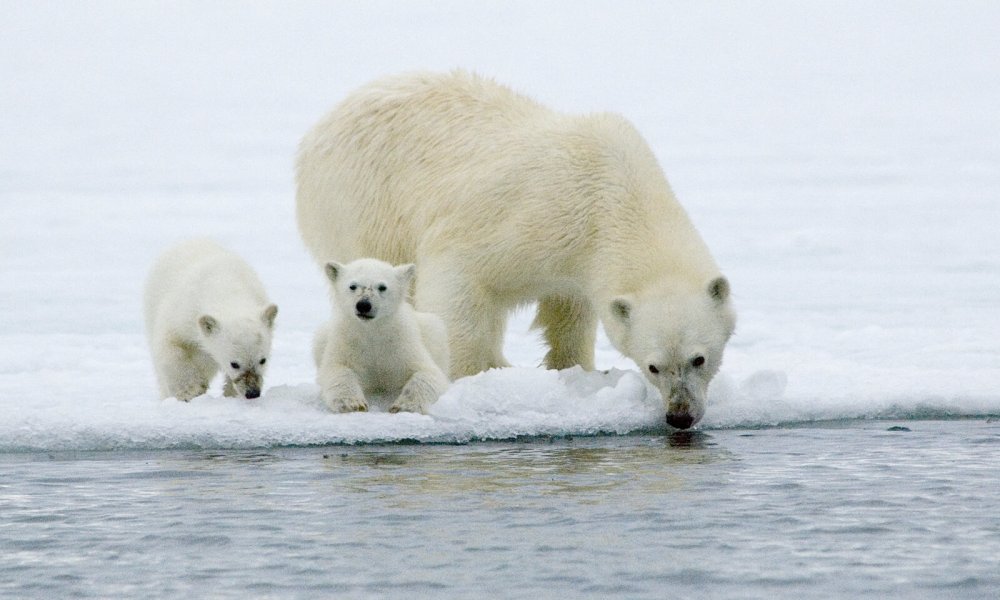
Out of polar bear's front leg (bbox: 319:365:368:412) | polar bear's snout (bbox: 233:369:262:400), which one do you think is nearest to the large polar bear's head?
polar bear's front leg (bbox: 319:365:368:412)

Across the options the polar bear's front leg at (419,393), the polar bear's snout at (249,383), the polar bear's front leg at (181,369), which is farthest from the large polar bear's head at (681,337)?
the polar bear's front leg at (181,369)

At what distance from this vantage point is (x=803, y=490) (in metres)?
4.68

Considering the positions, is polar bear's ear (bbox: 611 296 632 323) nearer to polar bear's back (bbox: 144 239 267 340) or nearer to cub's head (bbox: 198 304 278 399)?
cub's head (bbox: 198 304 278 399)

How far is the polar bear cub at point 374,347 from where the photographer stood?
6.14 m

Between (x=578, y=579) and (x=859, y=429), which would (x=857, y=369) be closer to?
(x=859, y=429)

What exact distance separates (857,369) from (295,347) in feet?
14.1

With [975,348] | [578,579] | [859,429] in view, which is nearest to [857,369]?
[975,348]

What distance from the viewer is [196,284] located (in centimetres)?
662

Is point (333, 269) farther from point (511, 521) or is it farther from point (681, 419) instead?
point (511, 521)

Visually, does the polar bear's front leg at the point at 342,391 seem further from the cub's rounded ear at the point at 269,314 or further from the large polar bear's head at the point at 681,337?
the large polar bear's head at the point at 681,337

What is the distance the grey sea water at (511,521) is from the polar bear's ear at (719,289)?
0.68 meters

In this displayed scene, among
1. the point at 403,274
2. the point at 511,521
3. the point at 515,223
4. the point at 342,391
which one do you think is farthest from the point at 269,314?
the point at 511,521

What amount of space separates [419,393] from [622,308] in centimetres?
99

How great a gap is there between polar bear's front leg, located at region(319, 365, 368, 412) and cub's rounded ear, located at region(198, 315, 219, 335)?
55cm
